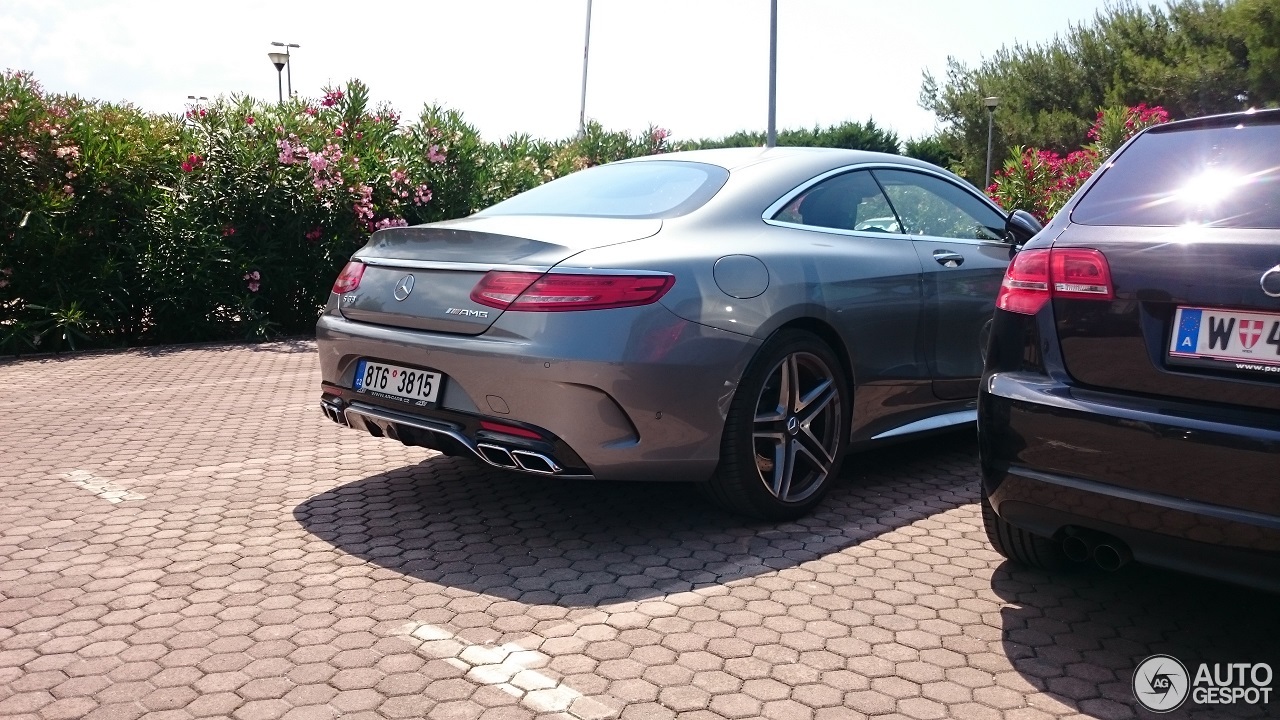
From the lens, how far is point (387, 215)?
41.2ft

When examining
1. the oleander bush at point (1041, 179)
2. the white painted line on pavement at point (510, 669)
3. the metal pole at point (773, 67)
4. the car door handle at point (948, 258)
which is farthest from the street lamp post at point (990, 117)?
the white painted line on pavement at point (510, 669)

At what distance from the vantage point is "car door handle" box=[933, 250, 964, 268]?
17.1 ft

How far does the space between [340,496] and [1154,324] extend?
3.48 m

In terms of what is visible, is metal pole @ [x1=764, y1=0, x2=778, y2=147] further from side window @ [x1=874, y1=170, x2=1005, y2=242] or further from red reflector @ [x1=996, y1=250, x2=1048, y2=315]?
red reflector @ [x1=996, y1=250, x2=1048, y2=315]

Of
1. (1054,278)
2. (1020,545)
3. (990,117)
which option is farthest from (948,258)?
(990,117)

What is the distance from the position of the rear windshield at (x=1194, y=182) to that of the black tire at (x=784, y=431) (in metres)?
1.26

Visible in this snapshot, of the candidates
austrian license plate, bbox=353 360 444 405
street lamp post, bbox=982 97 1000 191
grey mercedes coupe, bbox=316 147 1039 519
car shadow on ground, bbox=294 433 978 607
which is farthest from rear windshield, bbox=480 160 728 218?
street lamp post, bbox=982 97 1000 191

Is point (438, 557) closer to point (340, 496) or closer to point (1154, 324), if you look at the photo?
point (340, 496)

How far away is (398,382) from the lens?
434cm

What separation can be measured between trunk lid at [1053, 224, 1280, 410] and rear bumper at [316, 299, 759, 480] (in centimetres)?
128

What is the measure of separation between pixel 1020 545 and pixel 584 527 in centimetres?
168

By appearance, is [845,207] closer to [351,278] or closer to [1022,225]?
[1022,225]

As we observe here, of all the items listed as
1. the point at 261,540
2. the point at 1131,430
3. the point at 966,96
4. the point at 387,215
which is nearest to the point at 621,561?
the point at 261,540

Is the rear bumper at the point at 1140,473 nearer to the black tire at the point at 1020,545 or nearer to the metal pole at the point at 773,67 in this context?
the black tire at the point at 1020,545
